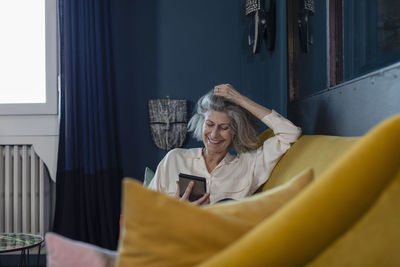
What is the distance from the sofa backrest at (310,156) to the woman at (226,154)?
79 mm

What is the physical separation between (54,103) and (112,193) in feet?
2.45

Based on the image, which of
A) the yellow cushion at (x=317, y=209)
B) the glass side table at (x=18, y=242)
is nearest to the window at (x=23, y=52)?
the glass side table at (x=18, y=242)

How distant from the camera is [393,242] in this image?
74cm

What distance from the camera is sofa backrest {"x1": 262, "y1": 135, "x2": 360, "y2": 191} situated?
1.18 metres

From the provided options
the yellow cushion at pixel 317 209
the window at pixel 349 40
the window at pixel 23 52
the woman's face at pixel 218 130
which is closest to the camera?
the yellow cushion at pixel 317 209

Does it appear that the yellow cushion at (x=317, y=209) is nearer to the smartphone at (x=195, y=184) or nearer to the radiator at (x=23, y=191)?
the smartphone at (x=195, y=184)

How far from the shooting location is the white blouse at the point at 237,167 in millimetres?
1786

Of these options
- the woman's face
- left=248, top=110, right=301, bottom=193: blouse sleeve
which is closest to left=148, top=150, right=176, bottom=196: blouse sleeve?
the woman's face

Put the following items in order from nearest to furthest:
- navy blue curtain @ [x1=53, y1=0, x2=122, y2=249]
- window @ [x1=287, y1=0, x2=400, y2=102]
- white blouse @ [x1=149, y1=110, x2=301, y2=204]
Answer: window @ [x1=287, y1=0, x2=400, y2=102] < white blouse @ [x1=149, y1=110, x2=301, y2=204] < navy blue curtain @ [x1=53, y1=0, x2=122, y2=249]

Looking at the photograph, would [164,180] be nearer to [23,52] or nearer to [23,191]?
[23,191]

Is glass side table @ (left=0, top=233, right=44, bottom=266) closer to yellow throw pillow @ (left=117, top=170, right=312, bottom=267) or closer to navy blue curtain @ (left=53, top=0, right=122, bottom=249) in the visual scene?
navy blue curtain @ (left=53, top=0, right=122, bottom=249)

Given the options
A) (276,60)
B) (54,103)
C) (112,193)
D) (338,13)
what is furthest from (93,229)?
(338,13)

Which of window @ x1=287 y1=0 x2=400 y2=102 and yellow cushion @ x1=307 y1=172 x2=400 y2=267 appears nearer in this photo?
yellow cushion @ x1=307 y1=172 x2=400 y2=267

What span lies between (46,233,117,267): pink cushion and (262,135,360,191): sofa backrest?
71 cm
